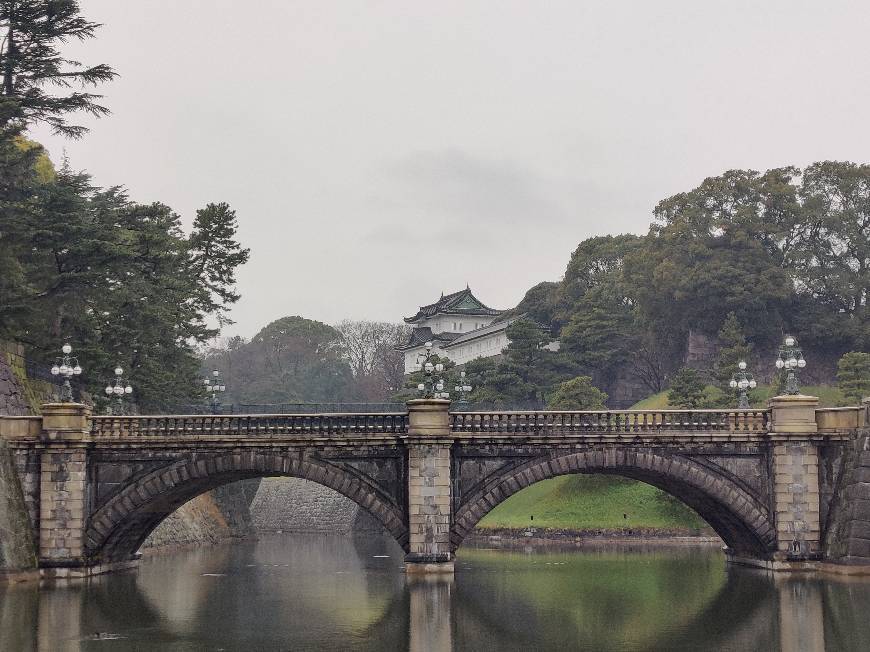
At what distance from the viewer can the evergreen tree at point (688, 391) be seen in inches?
2938

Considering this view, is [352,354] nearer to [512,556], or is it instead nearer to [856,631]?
[512,556]

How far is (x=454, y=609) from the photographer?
115 ft

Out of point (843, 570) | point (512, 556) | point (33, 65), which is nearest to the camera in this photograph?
point (843, 570)

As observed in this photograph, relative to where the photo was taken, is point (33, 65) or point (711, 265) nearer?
point (33, 65)


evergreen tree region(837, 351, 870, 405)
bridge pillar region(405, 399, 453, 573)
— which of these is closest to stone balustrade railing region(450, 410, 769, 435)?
bridge pillar region(405, 399, 453, 573)

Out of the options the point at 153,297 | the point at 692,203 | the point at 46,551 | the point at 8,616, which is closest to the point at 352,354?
the point at 692,203

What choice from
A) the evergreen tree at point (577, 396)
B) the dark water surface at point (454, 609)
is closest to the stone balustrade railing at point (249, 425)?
the dark water surface at point (454, 609)

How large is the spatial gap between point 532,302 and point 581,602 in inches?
3214

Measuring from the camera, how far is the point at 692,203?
300 ft

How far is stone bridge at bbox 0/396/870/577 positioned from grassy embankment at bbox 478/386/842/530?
2437cm

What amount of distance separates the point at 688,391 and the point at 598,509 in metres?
10.2

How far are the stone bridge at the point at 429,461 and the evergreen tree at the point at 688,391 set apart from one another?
30.4 metres

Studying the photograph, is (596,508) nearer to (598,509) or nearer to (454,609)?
(598,509)

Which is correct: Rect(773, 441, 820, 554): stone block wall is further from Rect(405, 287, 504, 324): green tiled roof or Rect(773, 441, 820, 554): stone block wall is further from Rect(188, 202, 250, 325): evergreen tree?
Rect(405, 287, 504, 324): green tiled roof
